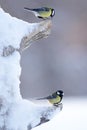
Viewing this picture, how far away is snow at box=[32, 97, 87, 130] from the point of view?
5262 mm

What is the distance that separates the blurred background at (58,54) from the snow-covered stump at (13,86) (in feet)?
18.7

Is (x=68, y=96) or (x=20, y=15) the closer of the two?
(x=68, y=96)

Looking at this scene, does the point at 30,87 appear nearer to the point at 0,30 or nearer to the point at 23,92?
the point at 23,92

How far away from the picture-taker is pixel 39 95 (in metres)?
8.59

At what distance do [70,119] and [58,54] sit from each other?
423 centimetres

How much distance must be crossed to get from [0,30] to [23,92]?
607cm

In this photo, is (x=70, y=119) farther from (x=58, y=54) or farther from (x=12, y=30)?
(x=58, y=54)

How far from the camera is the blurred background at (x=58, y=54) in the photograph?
9.16m

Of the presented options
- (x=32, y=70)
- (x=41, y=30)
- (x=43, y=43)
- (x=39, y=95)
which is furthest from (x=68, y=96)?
(x=41, y=30)

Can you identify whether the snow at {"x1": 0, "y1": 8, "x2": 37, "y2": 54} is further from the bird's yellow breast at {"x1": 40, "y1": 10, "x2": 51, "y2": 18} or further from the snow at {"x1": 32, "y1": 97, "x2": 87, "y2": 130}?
the snow at {"x1": 32, "y1": 97, "x2": 87, "y2": 130}

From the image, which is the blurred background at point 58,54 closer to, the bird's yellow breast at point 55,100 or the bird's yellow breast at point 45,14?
the bird's yellow breast at point 45,14

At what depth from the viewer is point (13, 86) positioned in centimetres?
279

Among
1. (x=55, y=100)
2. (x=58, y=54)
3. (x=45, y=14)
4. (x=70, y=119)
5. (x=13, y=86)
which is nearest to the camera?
(x=13, y=86)

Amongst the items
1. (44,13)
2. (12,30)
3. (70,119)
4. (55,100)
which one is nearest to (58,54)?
(70,119)
